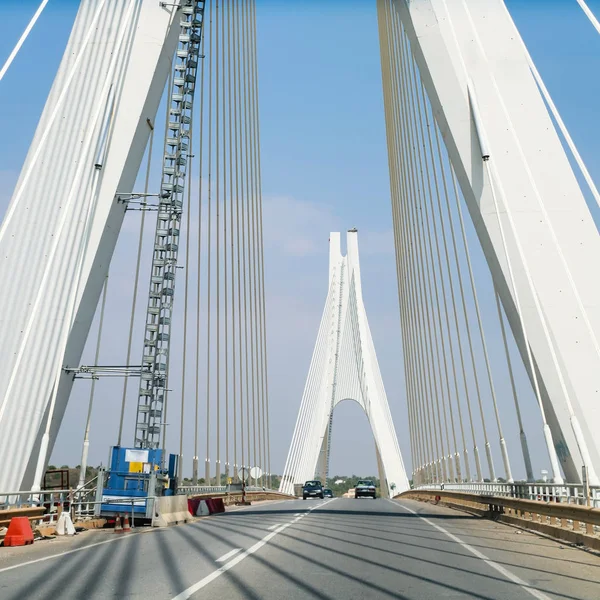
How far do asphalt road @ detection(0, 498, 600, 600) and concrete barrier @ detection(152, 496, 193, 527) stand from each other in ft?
12.5

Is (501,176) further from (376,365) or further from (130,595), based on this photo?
(376,365)

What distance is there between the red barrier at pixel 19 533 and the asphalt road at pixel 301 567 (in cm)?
27

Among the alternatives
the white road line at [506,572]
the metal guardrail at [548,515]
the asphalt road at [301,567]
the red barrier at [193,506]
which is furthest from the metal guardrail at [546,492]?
the red barrier at [193,506]

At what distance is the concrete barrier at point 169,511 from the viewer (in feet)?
61.4

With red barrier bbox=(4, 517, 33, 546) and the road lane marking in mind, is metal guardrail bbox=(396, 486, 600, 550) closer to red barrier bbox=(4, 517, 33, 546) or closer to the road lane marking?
the road lane marking

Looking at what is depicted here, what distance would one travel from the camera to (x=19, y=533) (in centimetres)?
1295

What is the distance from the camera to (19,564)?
9.72 meters

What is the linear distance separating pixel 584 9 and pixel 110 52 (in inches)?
462

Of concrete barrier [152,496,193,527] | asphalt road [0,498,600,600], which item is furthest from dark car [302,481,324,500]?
asphalt road [0,498,600,600]

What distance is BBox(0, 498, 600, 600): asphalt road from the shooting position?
7.26 meters

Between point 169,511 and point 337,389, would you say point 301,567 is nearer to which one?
point 169,511

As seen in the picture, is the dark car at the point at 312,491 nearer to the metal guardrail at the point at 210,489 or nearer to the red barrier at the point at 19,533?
the metal guardrail at the point at 210,489

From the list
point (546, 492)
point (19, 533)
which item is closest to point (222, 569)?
point (19, 533)

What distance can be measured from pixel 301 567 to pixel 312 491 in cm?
4598
